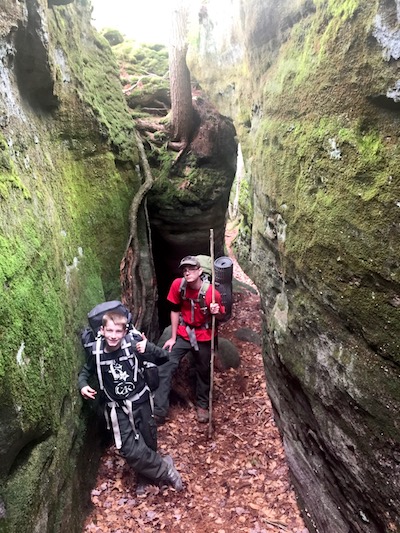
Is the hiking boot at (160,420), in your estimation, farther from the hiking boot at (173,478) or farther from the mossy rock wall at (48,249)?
the mossy rock wall at (48,249)

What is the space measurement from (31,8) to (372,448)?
19.1 ft

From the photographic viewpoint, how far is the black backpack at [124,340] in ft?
16.8

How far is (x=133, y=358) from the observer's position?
515cm

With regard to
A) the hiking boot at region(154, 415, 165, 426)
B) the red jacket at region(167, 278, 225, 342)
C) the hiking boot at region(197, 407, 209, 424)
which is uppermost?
the red jacket at region(167, 278, 225, 342)

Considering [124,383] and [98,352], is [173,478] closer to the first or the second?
[124,383]

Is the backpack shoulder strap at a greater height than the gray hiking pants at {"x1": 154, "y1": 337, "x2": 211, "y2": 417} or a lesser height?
greater

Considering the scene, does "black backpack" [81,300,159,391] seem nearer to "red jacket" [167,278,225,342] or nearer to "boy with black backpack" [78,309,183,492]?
"boy with black backpack" [78,309,183,492]

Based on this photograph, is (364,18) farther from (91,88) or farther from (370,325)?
(91,88)

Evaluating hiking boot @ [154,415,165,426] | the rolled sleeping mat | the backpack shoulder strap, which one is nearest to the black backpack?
the backpack shoulder strap

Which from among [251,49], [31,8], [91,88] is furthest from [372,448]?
[91,88]

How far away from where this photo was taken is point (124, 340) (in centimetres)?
514

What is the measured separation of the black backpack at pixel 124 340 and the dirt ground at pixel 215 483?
159 centimetres

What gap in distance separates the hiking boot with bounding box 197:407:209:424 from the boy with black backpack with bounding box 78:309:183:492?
1.97 metres

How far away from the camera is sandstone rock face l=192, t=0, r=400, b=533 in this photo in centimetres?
276
